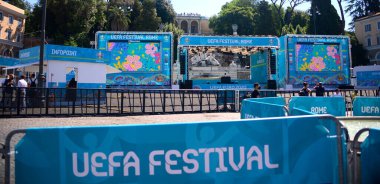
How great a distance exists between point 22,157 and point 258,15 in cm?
6214

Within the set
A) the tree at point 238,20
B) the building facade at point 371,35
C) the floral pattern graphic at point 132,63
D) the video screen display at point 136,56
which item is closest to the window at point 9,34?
the video screen display at point 136,56

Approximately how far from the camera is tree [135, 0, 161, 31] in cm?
5122

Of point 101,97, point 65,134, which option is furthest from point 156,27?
point 65,134

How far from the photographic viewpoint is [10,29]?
43719 millimetres

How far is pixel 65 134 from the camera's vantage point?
9.36 feet

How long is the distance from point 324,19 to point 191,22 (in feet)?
162

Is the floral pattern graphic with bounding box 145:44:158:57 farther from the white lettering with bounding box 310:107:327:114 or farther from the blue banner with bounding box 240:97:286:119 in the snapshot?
the blue banner with bounding box 240:97:286:119

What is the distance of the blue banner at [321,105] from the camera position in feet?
30.2

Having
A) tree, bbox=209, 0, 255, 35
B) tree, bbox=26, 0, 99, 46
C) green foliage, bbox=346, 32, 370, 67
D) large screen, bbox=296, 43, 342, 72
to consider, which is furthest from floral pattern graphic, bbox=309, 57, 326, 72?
tree, bbox=209, 0, 255, 35

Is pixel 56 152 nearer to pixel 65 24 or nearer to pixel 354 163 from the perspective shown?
pixel 354 163

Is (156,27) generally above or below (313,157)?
above

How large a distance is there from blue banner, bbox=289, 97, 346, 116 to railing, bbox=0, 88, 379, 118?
229 centimetres

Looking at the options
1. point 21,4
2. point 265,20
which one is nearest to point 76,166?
point 265,20

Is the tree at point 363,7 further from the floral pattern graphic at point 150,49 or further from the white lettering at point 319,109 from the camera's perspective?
the white lettering at point 319,109
